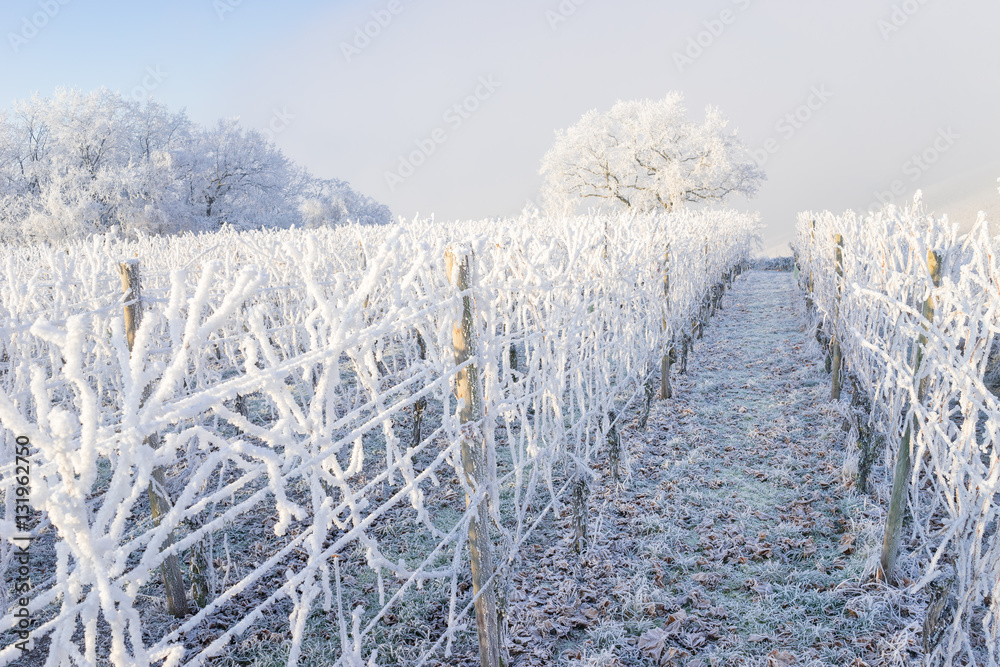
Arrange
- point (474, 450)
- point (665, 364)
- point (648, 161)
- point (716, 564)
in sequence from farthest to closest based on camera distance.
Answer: point (648, 161), point (665, 364), point (716, 564), point (474, 450)

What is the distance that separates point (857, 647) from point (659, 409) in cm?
374

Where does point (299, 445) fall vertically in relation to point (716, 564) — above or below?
above

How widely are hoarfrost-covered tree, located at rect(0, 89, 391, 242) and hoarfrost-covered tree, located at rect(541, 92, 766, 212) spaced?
56.7 feet

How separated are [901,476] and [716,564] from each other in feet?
3.88

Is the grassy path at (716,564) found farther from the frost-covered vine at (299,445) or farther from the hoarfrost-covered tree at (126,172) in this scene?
the hoarfrost-covered tree at (126,172)

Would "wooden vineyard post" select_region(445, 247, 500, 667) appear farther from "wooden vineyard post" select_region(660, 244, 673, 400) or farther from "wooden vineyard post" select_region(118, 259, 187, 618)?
"wooden vineyard post" select_region(660, 244, 673, 400)

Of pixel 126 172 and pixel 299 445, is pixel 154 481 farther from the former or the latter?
pixel 126 172

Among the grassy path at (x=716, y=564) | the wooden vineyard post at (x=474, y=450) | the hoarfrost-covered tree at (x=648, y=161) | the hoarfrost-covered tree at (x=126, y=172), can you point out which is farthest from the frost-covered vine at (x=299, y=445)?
the hoarfrost-covered tree at (x=648, y=161)

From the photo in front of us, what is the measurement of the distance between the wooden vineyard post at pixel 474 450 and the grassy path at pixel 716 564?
443 mm

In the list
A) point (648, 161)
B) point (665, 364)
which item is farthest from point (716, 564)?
point (648, 161)

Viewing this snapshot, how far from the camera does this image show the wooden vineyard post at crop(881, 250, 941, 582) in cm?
302

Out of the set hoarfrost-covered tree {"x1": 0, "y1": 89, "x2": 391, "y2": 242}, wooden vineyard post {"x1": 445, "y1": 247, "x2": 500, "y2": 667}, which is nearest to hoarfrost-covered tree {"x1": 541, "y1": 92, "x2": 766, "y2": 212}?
hoarfrost-covered tree {"x1": 0, "y1": 89, "x2": 391, "y2": 242}

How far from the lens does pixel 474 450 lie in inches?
95.5

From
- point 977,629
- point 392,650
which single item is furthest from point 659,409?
point 392,650
